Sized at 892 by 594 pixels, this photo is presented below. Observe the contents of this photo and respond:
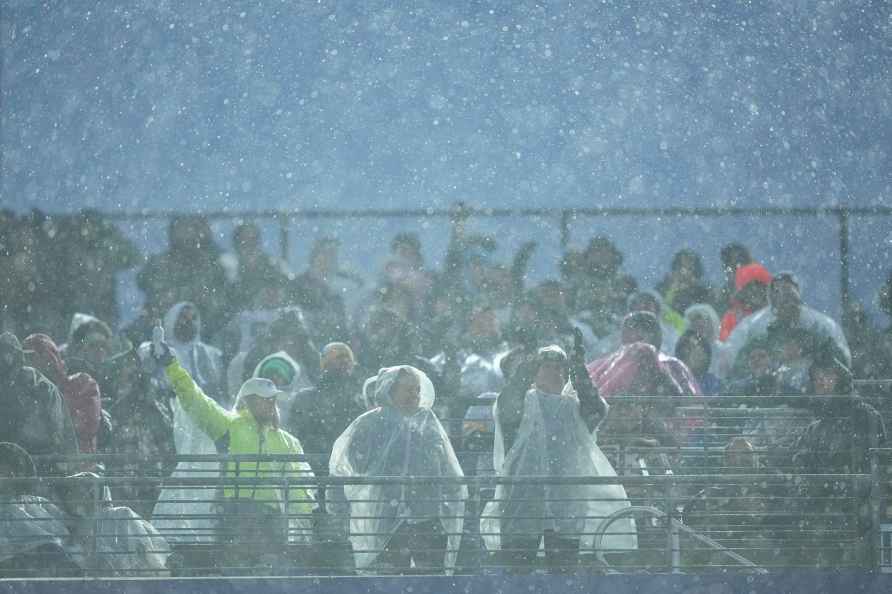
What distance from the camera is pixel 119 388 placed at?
7.04 m

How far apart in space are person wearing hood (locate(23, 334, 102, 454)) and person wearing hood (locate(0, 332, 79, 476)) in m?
Result: 0.91

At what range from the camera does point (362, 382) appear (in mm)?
7027

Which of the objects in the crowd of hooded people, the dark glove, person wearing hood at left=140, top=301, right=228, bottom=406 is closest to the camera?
the crowd of hooded people

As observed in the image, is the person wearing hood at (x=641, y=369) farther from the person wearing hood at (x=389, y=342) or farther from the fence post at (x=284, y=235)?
the fence post at (x=284, y=235)

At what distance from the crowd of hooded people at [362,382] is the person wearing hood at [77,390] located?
0.01 m

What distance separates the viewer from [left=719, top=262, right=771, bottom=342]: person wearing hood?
8766 mm

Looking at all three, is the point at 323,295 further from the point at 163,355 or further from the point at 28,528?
the point at 28,528

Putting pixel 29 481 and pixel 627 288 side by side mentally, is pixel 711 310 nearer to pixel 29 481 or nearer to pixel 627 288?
pixel 627 288

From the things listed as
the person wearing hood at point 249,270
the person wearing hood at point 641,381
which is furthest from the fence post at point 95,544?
the person wearing hood at point 249,270

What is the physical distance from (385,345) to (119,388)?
5.23 feet

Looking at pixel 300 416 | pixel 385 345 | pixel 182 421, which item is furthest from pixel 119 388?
pixel 385 345

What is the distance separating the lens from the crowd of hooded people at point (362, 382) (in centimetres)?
532

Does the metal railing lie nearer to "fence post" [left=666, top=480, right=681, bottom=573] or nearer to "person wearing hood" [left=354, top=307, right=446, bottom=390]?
"fence post" [left=666, top=480, right=681, bottom=573]

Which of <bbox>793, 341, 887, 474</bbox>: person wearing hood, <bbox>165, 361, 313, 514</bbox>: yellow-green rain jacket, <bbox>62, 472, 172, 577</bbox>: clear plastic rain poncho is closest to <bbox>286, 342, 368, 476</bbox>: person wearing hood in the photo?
<bbox>165, 361, 313, 514</bbox>: yellow-green rain jacket
